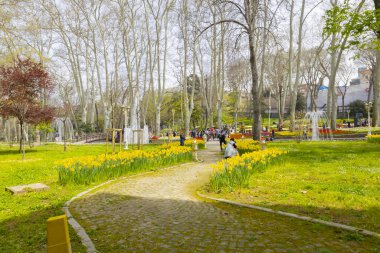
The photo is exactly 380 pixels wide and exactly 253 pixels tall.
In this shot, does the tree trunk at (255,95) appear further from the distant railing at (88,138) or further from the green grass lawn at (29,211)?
the distant railing at (88,138)

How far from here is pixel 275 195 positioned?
22.3 ft

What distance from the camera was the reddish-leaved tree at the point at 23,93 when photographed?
16.7 m

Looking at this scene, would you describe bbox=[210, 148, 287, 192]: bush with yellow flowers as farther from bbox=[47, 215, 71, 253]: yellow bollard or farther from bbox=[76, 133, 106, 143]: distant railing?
bbox=[76, 133, 106, 143]: distant railing

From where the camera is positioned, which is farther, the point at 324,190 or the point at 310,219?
the point at 324,190

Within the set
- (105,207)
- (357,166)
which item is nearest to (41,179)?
(105,207)

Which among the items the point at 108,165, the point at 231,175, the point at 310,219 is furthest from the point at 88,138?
the point at 310,219

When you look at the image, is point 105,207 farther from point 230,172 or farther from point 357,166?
point 357,166

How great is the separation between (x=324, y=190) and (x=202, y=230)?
3940 mm

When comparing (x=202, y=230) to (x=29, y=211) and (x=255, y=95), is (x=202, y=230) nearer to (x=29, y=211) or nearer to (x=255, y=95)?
(x=29, y=211)

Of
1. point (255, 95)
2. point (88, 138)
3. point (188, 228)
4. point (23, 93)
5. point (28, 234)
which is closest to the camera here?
point (28, 234)

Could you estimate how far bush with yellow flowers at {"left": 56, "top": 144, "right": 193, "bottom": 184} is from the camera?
854cm

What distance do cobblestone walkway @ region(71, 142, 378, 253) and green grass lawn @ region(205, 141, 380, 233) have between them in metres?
0.71

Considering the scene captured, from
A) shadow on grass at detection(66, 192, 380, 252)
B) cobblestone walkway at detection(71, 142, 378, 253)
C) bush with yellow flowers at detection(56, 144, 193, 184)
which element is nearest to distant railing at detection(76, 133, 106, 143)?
bush with yellow flowers at detection(56, 144, 193, 184)

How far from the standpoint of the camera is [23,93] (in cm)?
1739
